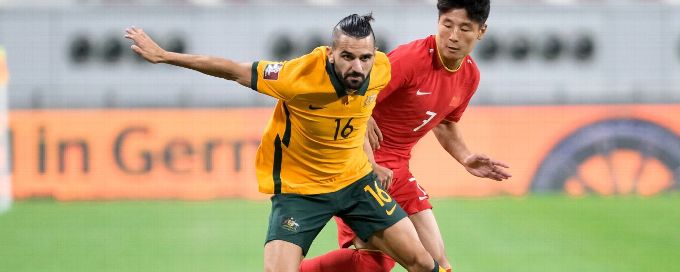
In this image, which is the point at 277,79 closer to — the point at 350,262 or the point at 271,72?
the point at 271,72

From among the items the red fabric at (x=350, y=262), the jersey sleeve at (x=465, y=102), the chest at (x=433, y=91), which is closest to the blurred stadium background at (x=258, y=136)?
the jersey sleeve at (x=465, y=102)

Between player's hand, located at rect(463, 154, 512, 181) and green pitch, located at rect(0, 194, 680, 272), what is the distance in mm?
2200

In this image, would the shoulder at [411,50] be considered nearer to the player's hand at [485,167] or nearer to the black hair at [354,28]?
the black hair at [354,28]

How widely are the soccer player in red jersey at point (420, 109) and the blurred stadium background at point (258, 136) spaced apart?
227 cm

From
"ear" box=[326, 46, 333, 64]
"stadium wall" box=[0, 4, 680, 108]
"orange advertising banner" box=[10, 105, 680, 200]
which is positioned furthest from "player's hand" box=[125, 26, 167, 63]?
"stadium wall" box=[0, 4, 680, 108]

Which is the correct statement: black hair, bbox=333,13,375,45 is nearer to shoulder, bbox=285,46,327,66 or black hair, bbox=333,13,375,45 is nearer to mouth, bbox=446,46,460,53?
shoulder, bbox=285,46,327,66

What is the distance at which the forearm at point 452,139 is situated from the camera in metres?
7.18

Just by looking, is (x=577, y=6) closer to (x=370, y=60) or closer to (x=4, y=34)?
(x=4, y=34)

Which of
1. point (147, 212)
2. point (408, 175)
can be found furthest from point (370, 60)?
point (147, 212)

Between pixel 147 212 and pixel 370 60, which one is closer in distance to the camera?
pixel 370 60

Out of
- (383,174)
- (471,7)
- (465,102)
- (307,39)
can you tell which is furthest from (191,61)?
(307,39)

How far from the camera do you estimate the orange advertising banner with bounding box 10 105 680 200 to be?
13.7 meters

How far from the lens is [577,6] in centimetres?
1717

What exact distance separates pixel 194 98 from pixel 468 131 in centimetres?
358
